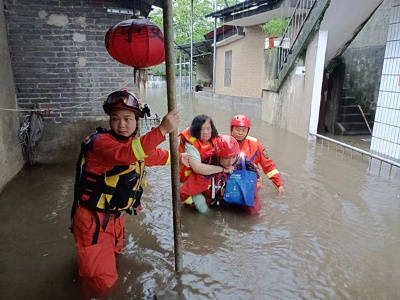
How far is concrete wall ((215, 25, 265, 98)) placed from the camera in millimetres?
12641

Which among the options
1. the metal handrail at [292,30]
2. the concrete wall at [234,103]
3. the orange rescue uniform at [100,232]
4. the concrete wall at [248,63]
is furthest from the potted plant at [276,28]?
the orange rescue uniform at [100,232]

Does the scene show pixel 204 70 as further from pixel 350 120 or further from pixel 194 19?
pixel 350 120

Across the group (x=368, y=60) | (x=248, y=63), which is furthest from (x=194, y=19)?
(x=368, y=60)

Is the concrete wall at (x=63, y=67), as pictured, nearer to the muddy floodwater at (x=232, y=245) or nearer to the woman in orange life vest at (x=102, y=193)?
the muddy floodwater at (x=232, y=245)

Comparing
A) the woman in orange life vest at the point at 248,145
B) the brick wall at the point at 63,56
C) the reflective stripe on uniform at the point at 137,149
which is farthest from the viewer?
the brick wall at the point at 63,56

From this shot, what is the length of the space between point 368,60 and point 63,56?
800 centimetres

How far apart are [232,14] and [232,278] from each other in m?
11.2

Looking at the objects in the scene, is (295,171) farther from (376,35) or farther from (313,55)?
(376,35)

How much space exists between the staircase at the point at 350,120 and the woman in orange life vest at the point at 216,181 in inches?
245

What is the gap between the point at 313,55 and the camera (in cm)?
782

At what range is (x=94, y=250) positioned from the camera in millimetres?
2535

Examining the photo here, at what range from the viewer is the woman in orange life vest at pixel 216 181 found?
3730mm

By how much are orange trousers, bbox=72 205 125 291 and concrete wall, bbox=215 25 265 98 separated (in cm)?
1075

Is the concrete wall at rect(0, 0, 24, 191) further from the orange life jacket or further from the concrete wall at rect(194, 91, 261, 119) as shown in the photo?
the concrete wall at rect(194, 91, 261, 119)
